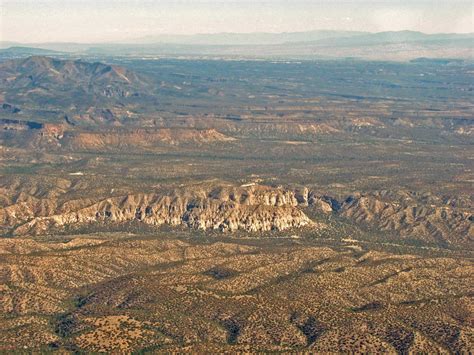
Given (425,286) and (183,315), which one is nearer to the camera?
(183,315)

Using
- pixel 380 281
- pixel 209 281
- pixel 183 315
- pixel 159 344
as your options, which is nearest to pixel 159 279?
pixel 209 281

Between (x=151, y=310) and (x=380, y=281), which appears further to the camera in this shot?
(x=380, y=281)

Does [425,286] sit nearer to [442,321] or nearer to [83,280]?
[442,321]

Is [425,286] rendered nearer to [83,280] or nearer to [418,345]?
[418,345]

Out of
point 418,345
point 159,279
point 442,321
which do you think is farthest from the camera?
point 159,279

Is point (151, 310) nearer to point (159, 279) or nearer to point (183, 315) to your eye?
point (183, 315)

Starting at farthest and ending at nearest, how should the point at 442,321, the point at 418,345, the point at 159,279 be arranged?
the point at 159,279
the point at 442,321
the point at 418,345

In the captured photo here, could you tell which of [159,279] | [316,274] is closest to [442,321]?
[316,274]
